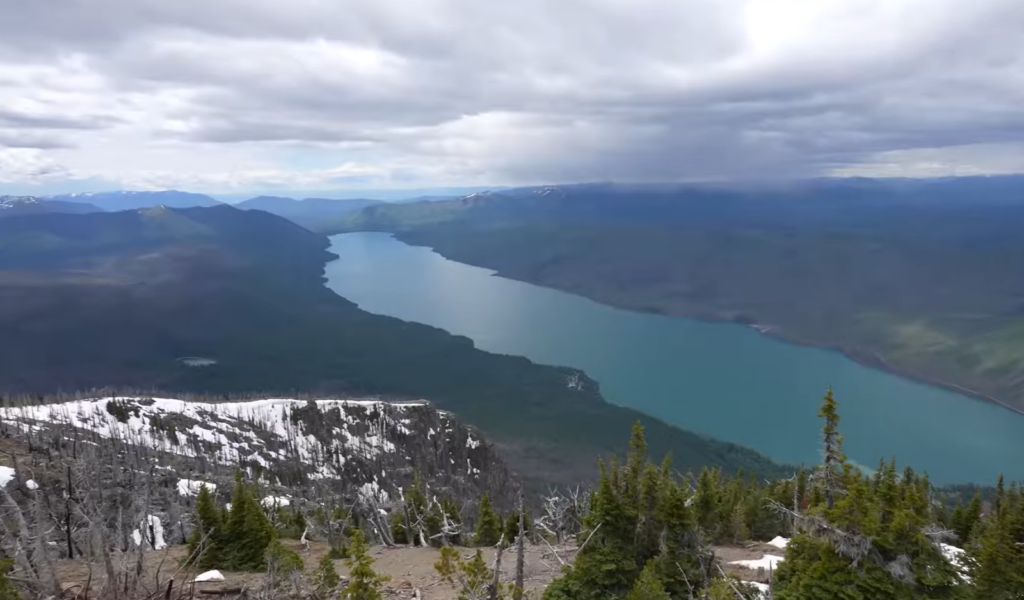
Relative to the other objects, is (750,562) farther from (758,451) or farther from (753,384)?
(753,384)

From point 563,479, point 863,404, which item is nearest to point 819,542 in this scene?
point 563,479

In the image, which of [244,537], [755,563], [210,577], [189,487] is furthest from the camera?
[189,487]

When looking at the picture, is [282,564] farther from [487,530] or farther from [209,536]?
[487,530]

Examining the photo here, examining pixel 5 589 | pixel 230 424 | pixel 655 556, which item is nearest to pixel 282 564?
pixel 5 589

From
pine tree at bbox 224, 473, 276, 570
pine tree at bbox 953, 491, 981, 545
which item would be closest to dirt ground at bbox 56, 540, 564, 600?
pine tree at bbox 224, 473, 276, 570

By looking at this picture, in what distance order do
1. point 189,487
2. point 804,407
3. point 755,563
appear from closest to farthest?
point 755,563 → point 189,487 → point 804,407

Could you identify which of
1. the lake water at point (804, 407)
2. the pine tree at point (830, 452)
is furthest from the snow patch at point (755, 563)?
the lake water at point (804, 407)

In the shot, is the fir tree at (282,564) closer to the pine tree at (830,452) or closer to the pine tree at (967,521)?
the pine tree at (830,452)
